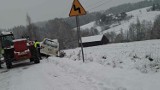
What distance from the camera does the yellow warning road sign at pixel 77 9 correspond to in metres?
13.0

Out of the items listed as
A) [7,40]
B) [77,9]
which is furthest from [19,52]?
[77,9]

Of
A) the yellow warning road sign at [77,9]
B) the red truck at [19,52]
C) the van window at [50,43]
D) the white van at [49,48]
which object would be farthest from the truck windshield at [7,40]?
the yellow warning road sign at [77,9]

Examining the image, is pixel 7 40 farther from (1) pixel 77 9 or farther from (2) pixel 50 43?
(1) pixel 77 9

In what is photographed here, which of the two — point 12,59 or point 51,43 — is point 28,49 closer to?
point 12,59

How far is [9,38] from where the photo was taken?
808 inches

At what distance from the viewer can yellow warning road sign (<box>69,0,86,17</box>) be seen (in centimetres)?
1304

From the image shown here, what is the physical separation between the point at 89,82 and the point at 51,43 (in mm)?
18509

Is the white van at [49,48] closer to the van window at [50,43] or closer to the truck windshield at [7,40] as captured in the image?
the van window at [50,43]

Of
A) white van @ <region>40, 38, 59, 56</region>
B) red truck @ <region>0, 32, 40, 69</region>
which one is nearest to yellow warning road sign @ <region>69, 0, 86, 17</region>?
red truck @ <region>0, 32, 40, 69</region>

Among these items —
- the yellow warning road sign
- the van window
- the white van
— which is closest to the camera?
the yellow warning road sign

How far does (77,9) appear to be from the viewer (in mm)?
13086

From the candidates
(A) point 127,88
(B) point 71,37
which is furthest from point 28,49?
(B) point 71,37

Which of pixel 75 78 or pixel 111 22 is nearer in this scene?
pixel 75 78

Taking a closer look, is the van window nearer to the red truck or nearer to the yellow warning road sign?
the red truck
